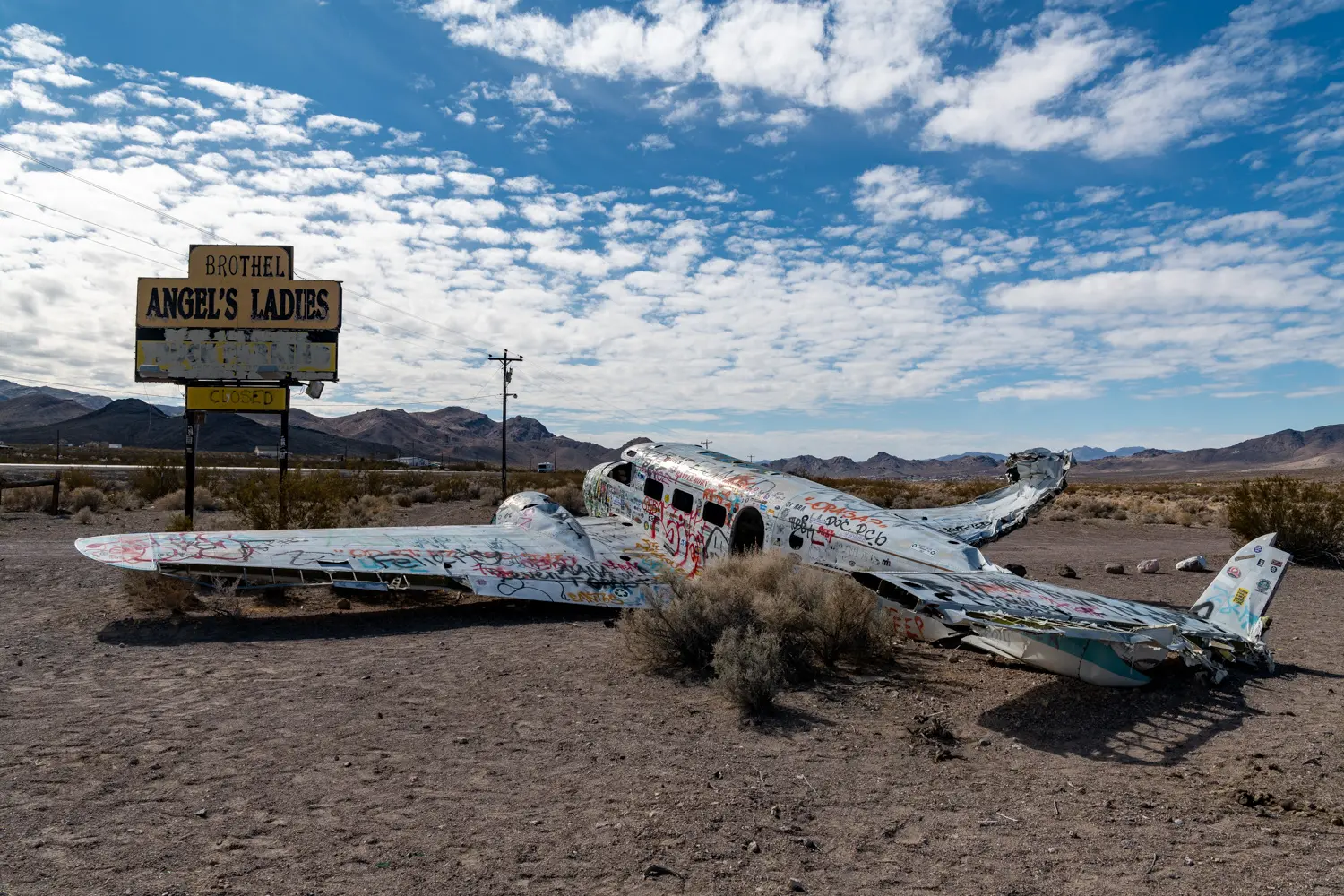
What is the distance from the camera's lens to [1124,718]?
659 centimetres

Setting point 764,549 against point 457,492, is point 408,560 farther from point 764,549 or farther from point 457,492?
point 457,492

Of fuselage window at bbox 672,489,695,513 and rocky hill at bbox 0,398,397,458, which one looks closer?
fuselage window at bbox 672,489,695,513

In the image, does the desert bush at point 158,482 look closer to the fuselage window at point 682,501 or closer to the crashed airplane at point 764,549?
the crashed airplane at point 764,549

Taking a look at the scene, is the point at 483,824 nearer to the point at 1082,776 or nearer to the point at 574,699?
the point at 574,699

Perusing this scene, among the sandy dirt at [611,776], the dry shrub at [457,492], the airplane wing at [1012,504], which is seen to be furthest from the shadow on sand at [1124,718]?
the dry shrub at [457,492]

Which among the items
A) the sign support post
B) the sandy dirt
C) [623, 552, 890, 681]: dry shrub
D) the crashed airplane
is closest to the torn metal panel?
the sign support post

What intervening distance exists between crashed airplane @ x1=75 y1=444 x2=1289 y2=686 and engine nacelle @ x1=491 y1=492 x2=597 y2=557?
0.04 meters

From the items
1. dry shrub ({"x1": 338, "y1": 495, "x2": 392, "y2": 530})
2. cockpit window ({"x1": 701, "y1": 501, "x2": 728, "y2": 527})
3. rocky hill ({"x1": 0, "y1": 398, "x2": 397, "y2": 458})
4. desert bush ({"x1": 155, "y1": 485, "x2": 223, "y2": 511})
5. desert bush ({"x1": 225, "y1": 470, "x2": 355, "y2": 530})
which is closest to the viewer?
cockpit window ({"x1": 701, "y1": 501, "x2": 728, "y2": 527})

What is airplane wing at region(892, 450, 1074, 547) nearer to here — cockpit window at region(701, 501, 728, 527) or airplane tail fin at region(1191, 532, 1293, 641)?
cockpit window at region(701, 501, 728, 527)

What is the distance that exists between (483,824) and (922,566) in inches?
215

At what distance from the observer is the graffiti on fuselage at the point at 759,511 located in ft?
28.9

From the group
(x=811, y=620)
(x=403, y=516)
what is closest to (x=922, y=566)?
(x=811, y=620)

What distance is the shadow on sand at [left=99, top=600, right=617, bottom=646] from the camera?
361 inches

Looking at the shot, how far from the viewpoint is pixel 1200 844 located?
436 cm
